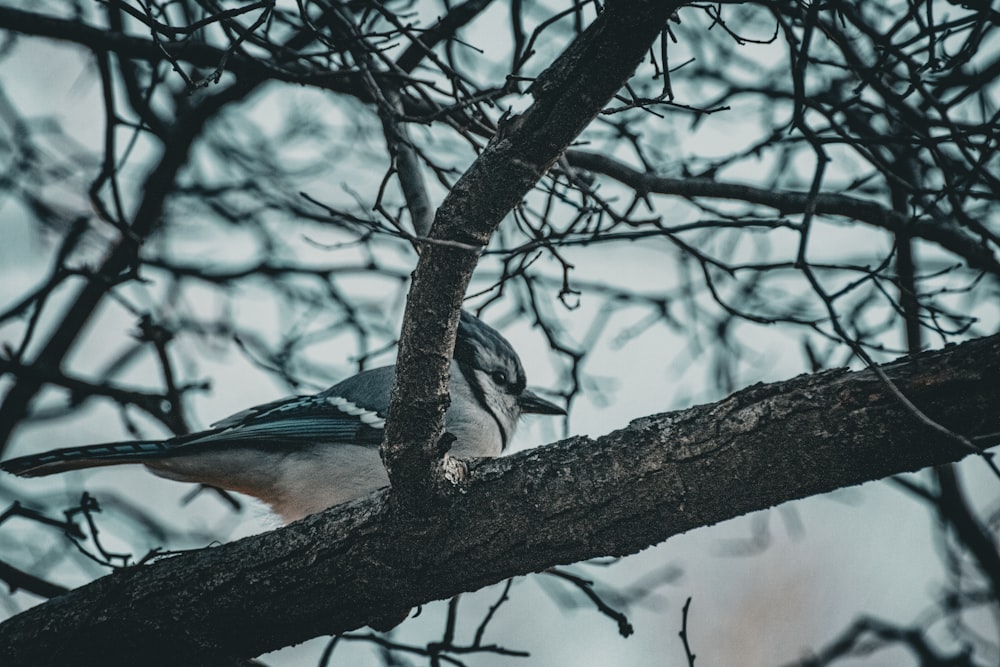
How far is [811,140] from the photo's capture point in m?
2.61

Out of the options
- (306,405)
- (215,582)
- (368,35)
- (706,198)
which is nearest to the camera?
(215,582)

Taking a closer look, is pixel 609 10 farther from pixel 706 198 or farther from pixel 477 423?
pixel 477 423

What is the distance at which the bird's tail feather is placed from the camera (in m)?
3.45

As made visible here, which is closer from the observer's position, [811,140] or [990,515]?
[811,140]

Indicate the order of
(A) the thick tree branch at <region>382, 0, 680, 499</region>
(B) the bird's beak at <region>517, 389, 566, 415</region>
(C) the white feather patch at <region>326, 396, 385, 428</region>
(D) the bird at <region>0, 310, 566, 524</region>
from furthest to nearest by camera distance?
(B) the bird's beak at <region>517, 389, 566, 415</region> < (C) the white feather patch at <region>326, 396, 385, 428</region> < (D) the bird at <region>0, 310, 566, 524</region> < (A) the thick tree branch at <region>382, 0, 680, 499</region>

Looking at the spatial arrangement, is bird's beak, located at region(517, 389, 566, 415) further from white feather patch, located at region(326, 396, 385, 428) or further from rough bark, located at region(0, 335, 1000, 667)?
rough bark, located at region(0, 335, 1000, 667)

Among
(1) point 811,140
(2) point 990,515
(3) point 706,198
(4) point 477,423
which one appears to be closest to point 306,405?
(4) point 477,423

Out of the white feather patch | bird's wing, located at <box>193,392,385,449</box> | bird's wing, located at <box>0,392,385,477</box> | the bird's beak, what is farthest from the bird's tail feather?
the bird's beak

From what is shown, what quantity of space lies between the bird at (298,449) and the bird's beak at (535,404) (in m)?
0.25

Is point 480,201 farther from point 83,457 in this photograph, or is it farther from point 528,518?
point 83,457

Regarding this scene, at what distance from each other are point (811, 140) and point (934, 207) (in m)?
1.00

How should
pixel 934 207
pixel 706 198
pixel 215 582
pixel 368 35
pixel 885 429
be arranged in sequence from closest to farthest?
pixel 885 429
pixel 215 582
pixel 368 35
pixel 934 207
pixel 706 198

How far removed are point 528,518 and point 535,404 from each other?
77.6 inches

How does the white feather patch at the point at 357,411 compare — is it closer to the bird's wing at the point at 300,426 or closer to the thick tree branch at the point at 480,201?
the bird's wing at the point at 300,426
